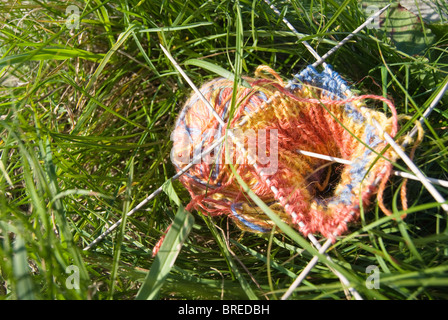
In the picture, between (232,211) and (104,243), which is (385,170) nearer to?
(232,211)

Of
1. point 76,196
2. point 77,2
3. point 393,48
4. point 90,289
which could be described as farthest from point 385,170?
point 77,2

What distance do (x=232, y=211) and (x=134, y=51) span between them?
19.4 inches

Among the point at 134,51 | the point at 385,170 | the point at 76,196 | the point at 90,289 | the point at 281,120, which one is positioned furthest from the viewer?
the point at 134,51

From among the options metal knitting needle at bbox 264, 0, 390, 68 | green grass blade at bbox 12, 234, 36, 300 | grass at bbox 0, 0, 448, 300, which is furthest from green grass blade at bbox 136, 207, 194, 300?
metal knitting needle at bbox 264, 0, 390, 68

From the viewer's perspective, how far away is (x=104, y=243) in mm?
763

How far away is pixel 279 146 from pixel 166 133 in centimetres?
31

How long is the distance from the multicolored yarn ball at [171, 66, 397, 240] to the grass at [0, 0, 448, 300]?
0.18ft

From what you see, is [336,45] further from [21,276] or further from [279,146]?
[21,276]

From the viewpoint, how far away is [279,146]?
708mm

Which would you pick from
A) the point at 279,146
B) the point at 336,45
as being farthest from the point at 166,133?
the point at 336,45

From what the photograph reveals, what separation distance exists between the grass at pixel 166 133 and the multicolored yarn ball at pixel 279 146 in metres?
0.05

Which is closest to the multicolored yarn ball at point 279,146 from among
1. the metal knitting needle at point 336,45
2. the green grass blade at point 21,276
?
the metal knitting needle at point 336,45

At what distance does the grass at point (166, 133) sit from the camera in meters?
0.64

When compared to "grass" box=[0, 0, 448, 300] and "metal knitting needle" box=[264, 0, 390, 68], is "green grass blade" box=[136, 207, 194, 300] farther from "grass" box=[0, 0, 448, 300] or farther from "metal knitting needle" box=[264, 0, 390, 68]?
"metal knitting needle" box=[264, 0, 390, 68]
